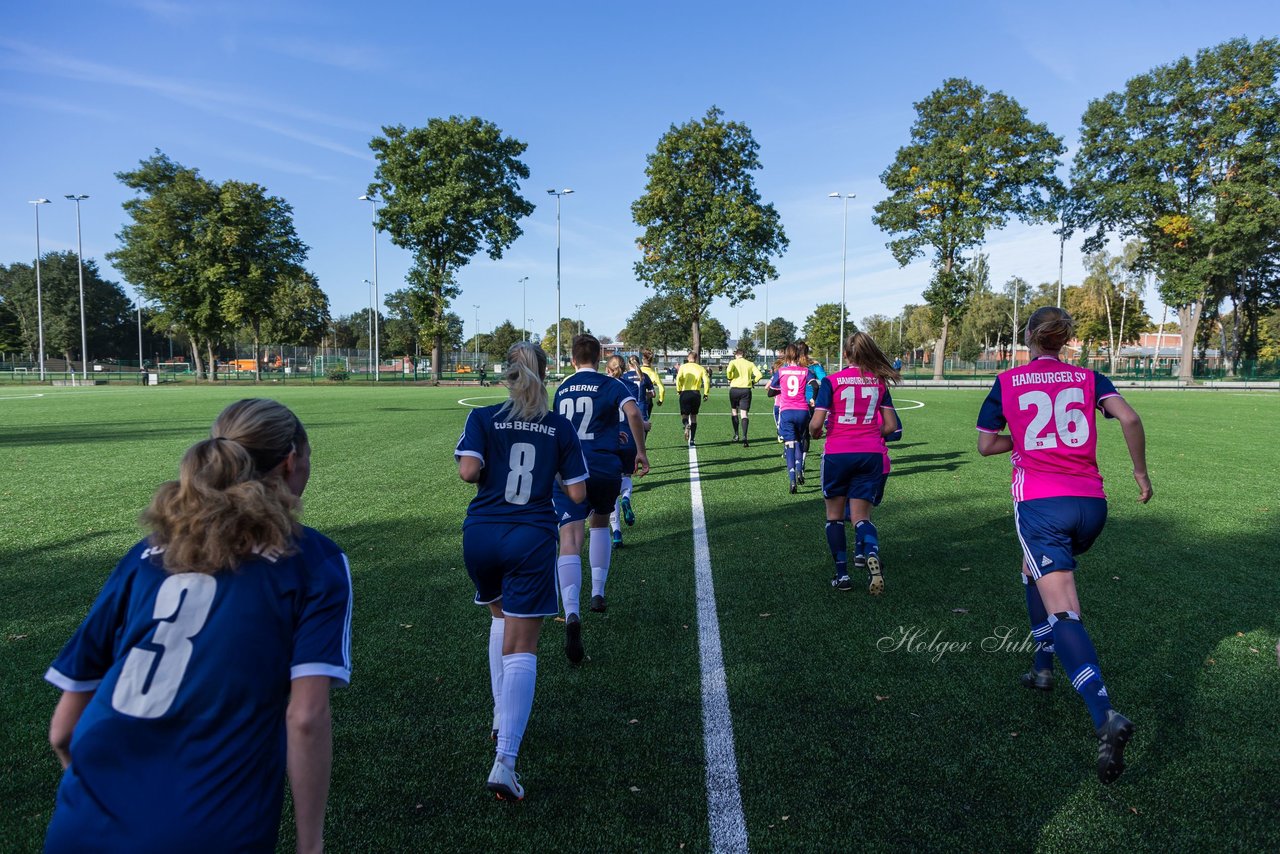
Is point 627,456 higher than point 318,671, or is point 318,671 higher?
point 318,671

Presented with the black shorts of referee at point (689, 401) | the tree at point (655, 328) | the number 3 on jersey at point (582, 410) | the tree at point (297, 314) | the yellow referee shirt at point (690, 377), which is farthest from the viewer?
the tree at point (655, 328)

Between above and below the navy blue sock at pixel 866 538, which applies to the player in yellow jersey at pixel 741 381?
above

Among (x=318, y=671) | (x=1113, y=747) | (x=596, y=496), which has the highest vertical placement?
(x=318, y=671)

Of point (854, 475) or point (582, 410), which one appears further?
point (854, 475)

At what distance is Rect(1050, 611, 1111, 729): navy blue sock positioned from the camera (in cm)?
322

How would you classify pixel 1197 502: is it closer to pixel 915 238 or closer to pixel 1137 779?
pixel 1137 779

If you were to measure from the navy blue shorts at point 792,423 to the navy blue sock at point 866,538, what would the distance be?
4675mm

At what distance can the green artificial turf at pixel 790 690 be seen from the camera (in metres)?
2.95

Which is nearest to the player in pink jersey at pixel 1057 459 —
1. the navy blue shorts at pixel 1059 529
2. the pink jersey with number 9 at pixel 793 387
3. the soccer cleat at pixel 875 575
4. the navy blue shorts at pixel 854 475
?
the navy blue shorts at pixel 1059 529

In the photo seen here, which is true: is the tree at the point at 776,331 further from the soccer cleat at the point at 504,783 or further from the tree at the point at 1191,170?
the soccer cleat at the point at 504,783

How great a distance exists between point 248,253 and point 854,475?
57.9 metres

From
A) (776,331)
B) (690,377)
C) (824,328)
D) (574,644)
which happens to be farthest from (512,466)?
(776,331)

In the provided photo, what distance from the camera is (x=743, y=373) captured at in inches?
570

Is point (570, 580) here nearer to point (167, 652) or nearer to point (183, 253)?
point (167, 652)
